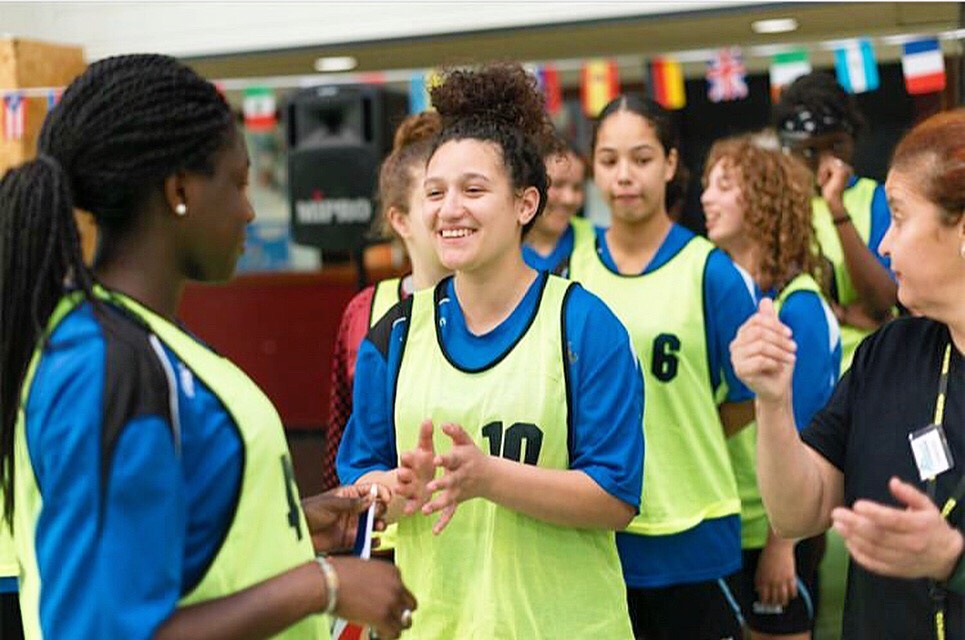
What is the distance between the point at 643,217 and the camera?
127 inches

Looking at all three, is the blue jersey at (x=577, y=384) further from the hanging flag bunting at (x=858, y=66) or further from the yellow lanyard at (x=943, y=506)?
the hanging flag bunting at (x=858, y=66)

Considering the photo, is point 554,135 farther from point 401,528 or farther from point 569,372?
point 401,528

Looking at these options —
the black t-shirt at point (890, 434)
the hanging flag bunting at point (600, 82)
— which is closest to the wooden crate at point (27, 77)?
the hanging flag bunting at point (600, 82)

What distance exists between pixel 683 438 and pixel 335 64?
21.2 feet

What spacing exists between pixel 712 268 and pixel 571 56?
6.14 meters

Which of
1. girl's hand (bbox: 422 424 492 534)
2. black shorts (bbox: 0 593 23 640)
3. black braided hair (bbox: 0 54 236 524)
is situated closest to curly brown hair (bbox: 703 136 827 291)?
girl's hand (bbox: 422 424 492 534)

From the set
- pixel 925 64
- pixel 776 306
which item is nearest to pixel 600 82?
pixel 925 64

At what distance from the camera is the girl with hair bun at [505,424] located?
220cm

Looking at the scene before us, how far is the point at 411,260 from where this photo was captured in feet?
10.5

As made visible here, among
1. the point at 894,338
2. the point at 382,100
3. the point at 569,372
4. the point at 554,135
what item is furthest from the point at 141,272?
the point at 382,100

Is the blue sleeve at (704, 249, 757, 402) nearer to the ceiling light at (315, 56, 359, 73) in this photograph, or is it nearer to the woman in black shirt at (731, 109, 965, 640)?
the woman in black shirt at (731, 109, 965, 640)

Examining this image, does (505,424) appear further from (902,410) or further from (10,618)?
(10,618)

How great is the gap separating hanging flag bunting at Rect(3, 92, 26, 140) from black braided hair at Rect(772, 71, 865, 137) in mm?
4034

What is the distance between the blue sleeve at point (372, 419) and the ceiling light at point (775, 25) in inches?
216
